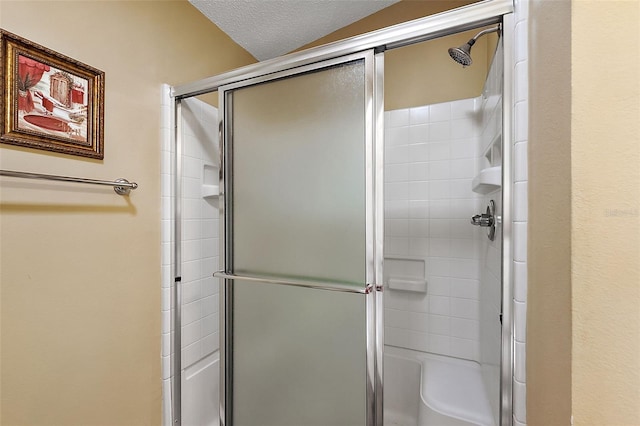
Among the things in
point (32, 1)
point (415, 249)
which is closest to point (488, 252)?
point (415, 249)

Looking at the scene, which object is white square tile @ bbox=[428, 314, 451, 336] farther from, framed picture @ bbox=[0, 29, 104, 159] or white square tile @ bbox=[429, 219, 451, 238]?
framed picture @ bbox=[0, 29, 104, 159]

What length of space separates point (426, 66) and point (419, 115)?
0.29 metres

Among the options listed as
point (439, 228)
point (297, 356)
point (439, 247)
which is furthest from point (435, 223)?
point (297, 356)

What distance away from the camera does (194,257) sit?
4.96ft

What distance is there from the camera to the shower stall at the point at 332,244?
994 mm

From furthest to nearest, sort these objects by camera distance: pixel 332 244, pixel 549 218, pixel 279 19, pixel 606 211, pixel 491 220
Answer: pixel 279 19
pixel 491 220
pixel 332 244
pixel 549 218
pixel 606 211

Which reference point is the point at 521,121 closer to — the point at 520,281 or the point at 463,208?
the point at 520,281

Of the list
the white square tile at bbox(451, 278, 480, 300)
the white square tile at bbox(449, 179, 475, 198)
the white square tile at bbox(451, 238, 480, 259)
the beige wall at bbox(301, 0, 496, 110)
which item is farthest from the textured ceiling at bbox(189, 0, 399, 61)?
the white square tile at bbox(451, 278, 480, 300)

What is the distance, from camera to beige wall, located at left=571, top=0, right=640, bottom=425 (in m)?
0.50

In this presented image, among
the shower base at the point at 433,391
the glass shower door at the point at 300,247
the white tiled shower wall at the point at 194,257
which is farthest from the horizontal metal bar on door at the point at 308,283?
the shower base at the point at 433,391

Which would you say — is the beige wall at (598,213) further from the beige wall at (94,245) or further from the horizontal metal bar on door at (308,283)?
the beige wall at (94,245)

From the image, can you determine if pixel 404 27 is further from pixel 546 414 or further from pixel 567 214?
pixel 546 414

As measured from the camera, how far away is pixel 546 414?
66cm

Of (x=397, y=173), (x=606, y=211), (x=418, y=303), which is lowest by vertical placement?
(x=418, y=303)
